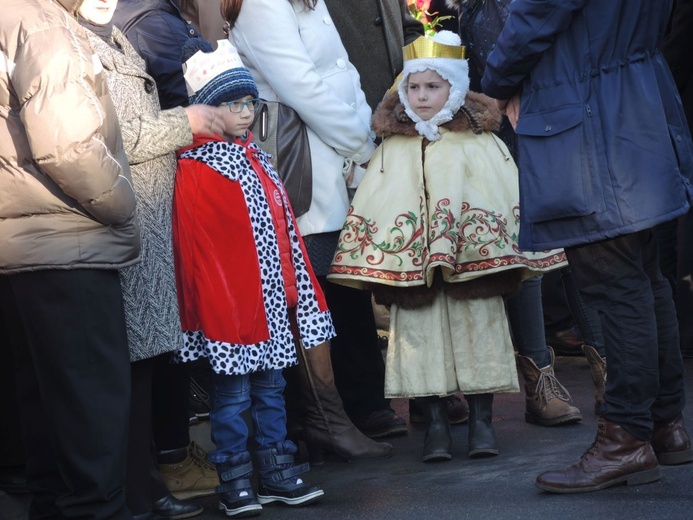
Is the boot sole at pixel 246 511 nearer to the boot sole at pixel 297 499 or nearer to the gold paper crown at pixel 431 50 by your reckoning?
the boot sole at pixel 297 499

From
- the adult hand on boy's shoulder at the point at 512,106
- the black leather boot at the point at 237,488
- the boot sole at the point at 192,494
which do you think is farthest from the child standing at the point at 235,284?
the adult hand on boy's shoulder at the point at 512,106

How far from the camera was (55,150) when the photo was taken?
121 inches

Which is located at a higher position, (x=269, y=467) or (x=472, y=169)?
(x=472, y=169)

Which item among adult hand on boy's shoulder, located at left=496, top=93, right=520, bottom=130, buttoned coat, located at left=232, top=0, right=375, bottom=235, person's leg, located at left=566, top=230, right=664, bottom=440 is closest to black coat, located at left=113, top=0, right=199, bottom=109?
buttoned coat, located at left=232, top=0, right=375, bottom=235

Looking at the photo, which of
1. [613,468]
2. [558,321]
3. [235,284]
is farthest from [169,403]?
[558,321]

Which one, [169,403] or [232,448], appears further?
[169,403]

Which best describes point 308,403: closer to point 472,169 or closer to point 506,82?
point 472,169

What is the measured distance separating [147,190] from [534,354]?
193cm

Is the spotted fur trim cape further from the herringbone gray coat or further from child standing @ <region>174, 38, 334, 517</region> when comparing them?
the herringbone gray coat

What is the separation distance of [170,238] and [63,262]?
667 mm

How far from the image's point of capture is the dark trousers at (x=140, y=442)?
3.70 m

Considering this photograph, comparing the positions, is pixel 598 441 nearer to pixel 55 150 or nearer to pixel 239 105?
pixel 239 105

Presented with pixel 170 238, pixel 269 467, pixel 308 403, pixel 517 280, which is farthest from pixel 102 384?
pixel 517 280

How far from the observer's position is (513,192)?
4.53 meters
